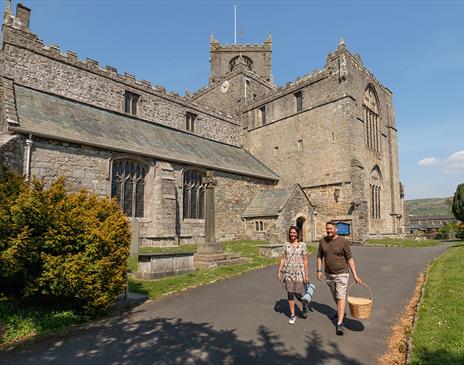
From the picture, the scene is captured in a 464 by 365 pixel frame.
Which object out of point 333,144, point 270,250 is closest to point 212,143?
point 333,144

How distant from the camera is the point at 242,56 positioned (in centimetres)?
3756

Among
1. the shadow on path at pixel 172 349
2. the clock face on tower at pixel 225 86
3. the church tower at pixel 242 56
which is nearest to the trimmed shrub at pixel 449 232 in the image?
the church tower at pixel 242 56

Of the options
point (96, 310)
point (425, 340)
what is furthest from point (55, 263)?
point (425, 340)

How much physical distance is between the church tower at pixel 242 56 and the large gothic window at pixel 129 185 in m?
23.0

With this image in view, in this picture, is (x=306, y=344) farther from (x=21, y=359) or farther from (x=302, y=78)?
(x=302, y=78)

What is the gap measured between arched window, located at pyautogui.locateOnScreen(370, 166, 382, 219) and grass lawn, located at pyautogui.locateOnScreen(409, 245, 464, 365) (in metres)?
17.8

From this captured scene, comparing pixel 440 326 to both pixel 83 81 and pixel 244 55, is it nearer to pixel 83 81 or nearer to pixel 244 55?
pixel 83 81

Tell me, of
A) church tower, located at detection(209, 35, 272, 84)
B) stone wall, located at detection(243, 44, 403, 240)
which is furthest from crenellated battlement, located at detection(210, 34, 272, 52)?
Answer: stone wall, located at detection(243, 44, 403, 240)

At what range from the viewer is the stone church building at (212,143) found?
607 inches

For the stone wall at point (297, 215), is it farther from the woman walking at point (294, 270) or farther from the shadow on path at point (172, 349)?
the shadow on path at point (172, 349)

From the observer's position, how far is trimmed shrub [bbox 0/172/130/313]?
18.2 ft

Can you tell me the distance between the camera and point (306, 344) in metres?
4.79

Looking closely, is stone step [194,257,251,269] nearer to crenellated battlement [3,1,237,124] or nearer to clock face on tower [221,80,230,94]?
crenellated battlement [3,1,237,124]

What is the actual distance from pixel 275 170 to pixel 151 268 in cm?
2021
